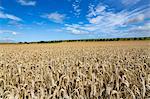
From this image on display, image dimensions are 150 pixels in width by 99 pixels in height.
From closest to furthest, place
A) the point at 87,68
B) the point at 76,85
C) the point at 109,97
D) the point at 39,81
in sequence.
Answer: the point at 109,97 < the point at 76,85 < the point at 39,81 < the point at 87,68

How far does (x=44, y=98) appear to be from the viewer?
3.25m

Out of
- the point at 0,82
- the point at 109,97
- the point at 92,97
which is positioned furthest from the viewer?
the point at 0,82

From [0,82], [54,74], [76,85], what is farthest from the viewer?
[54,74]

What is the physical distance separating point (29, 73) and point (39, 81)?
1055 mm

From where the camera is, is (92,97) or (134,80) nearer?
(92,97)

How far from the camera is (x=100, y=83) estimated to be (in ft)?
13.9

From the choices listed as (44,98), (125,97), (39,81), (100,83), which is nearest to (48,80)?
(39,81)

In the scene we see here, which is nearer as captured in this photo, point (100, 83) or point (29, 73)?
point (100, 83)

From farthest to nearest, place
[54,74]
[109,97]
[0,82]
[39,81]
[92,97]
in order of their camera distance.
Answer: [54,74] < [0,82] < [39,81] < [92,97] < [109,97]

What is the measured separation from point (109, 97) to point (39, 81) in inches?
78.4

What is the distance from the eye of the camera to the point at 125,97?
3615mm

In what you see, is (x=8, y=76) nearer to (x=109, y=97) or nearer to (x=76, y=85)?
(x=76, y=85)

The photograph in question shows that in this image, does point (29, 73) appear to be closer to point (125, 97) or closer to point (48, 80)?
point (48, 80)

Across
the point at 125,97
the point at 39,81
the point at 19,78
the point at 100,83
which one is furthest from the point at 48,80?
the point at 125,97
